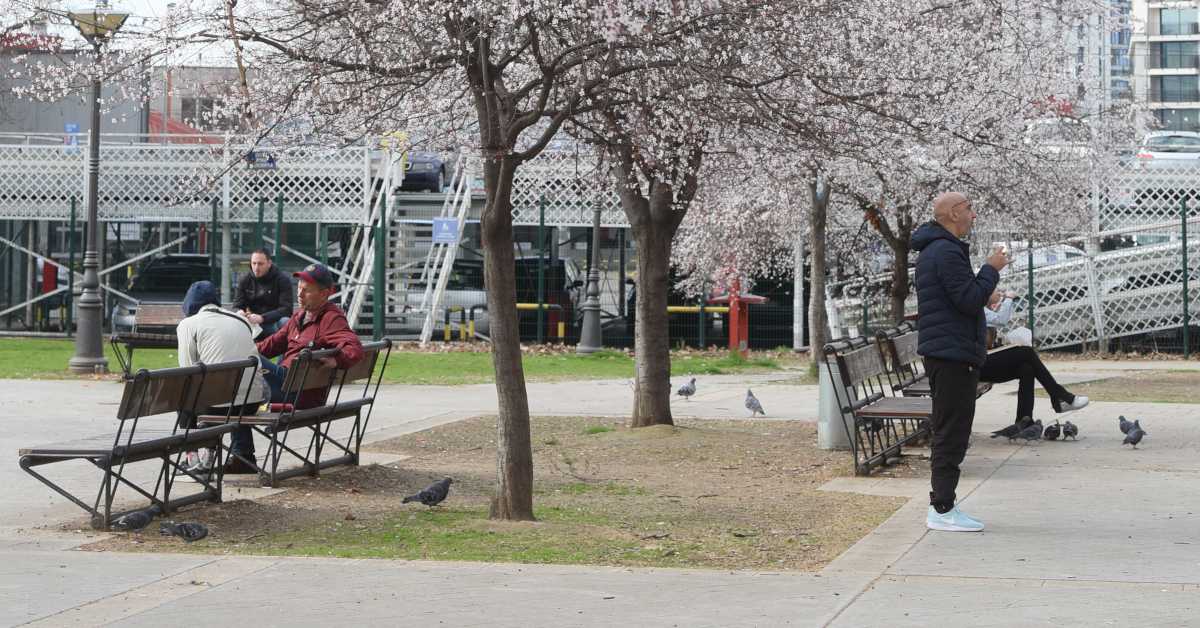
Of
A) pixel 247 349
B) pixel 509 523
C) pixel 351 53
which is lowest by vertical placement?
pixel 509 523

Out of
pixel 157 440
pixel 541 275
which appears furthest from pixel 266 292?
pixel 541 275

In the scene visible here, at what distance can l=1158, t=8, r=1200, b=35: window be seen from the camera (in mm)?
114938

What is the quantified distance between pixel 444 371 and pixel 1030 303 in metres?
10.6

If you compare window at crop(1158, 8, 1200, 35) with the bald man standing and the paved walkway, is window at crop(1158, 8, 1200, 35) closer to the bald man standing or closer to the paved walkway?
the paved walkway

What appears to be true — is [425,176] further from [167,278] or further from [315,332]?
[315,332]

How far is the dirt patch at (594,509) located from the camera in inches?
305

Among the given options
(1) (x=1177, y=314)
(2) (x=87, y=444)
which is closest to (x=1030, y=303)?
(1) (x=1177, y=314)

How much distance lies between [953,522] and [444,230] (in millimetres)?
20119

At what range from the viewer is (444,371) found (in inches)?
864

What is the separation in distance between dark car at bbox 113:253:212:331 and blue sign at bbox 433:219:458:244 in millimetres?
4869

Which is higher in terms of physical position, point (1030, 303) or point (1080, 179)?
point (1080, 179)

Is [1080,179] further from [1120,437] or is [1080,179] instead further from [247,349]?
[247,349]

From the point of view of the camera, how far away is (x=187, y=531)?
789 cm

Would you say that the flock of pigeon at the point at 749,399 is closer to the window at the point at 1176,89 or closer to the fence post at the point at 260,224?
the fence post at the point at 260,224
